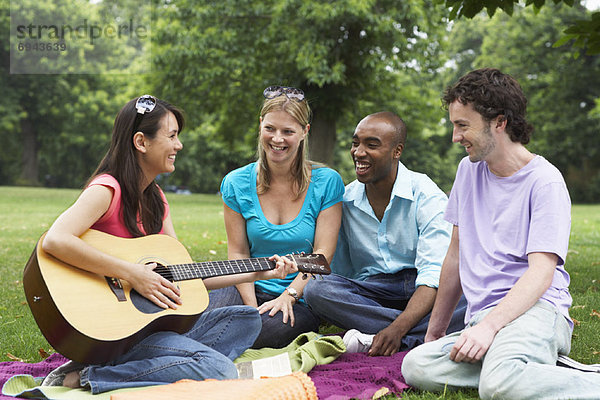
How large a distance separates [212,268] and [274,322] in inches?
24.8

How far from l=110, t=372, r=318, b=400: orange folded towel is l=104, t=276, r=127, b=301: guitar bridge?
50 cm

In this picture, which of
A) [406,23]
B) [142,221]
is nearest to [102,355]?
[142,221]

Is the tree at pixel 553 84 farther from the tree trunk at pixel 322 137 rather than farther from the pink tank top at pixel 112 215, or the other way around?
the pink tank top at pixel 112 215

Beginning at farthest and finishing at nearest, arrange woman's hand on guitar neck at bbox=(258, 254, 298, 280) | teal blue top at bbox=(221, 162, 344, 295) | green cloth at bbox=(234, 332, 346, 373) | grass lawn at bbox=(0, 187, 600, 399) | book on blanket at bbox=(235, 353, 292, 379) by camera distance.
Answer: teal blue top at bbox=(221, 162, 344, 295), grass lawn at bbox=(0, 187, 600, 399), woman's hand on guitar neck at bbox=(258, 254, 298, 280), green cloth at bbox=(234, 332, 346, 373), book on blanket at bbox=(235, 353, 292, 379)

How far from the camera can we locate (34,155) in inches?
1305

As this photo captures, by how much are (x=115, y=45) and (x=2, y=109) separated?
872cm

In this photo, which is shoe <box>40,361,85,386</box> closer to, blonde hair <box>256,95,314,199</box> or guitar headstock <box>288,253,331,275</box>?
guitar headstock <box>288,253,331,275</box>

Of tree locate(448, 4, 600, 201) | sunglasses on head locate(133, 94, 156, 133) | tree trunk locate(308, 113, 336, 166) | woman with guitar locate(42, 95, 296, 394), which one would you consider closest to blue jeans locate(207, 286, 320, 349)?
woman with guitar locate(42, 95, 296, 394)

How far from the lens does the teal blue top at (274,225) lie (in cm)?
402

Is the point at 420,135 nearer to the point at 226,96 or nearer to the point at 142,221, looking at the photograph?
the point at 226,96

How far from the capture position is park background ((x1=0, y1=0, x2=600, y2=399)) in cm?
820

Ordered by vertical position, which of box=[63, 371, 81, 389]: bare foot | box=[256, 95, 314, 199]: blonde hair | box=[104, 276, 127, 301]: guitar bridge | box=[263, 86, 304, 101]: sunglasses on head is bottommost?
box=[63, 371, 81, 389]: bare foot

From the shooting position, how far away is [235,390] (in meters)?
2.71

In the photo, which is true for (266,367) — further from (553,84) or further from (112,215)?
(553,84)
